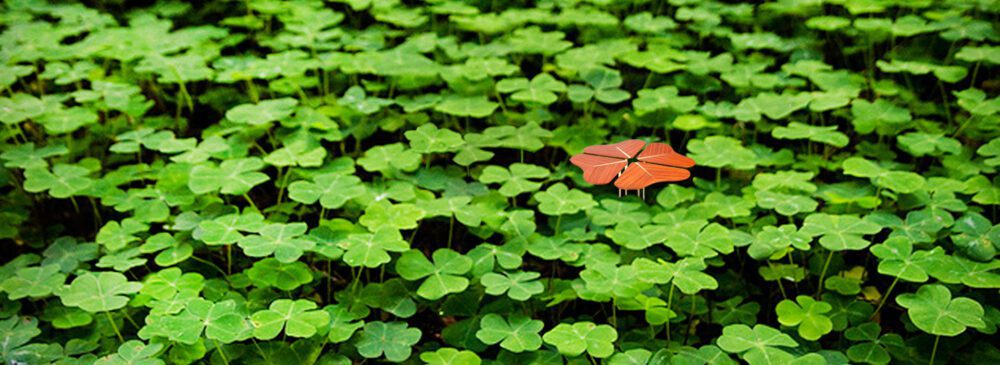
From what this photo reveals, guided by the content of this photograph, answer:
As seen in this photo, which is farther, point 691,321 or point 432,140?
point 432,140

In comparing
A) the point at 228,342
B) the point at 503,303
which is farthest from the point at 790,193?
the point at 228,342

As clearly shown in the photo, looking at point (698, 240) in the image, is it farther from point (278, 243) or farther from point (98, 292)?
point (98, 292)

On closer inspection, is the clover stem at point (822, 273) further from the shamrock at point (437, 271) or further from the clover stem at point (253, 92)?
the clover stem at point (253, 92)

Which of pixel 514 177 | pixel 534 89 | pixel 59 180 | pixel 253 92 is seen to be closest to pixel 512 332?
pixel 514 177

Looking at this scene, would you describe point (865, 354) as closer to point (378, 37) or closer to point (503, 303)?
point (503, 303)

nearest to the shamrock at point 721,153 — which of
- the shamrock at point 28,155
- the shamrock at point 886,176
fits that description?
the shamrock at point 886,176
